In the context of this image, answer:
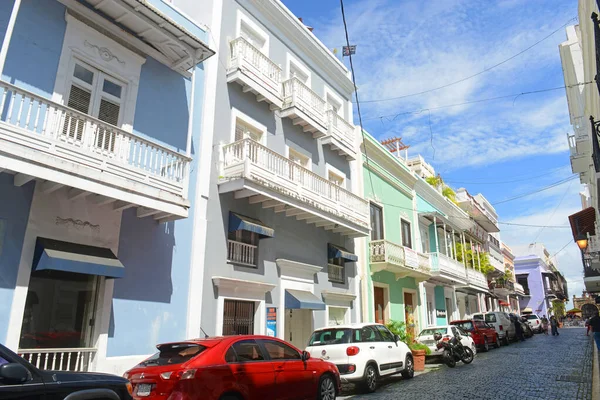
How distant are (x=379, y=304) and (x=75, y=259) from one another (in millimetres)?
14120

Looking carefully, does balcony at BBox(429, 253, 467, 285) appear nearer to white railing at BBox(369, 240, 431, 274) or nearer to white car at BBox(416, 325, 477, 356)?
white railing at BBox(369, 240, 431, 274)

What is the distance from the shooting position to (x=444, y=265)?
23.4 metres

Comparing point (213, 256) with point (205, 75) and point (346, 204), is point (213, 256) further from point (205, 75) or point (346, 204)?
point (346, 204)

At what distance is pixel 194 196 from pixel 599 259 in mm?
20116

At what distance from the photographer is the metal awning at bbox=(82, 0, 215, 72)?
9328 millimetres

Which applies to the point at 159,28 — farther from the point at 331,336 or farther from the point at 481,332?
the point at 481,332

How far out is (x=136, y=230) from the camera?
9.69 m

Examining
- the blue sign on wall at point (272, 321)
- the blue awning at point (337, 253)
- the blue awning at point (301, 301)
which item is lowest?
the blue sign on wall at point (272, 321)

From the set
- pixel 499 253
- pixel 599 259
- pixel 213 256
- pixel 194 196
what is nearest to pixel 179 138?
pixel 194 196

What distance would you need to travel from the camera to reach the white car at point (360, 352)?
10.3m

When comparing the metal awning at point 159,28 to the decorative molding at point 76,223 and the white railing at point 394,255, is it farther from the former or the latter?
the white railing at point 394,255

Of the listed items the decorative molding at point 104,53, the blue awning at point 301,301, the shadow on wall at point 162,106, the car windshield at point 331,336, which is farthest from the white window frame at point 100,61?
the car windshield at point 331,336

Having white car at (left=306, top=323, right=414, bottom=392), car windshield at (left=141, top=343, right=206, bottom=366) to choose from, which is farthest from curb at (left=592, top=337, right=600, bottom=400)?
car windshield at (left=141, top=343, right=206, bottom=366)

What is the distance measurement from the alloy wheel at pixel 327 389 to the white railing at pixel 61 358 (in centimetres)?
447
